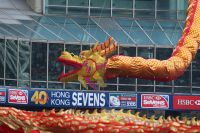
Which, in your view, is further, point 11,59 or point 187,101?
point 11,59

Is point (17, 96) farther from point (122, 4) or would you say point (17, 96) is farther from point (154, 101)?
point (122, 4)

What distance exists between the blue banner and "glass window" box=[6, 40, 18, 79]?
155 centimetres

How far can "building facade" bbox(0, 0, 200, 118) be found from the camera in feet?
108

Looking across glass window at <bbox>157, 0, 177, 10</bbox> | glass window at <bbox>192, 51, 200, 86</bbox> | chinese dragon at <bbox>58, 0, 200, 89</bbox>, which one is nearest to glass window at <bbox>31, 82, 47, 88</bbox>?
glass window at <bbox>157, 0, 177, 10</bbox>

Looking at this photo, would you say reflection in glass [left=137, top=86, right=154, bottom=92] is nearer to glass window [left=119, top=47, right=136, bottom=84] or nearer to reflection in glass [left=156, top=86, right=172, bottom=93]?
reflection in glass [left=156, top=86, right=172, bottom=93]

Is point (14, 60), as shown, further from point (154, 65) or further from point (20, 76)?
point (154, 65)

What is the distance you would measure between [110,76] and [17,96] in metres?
22.0

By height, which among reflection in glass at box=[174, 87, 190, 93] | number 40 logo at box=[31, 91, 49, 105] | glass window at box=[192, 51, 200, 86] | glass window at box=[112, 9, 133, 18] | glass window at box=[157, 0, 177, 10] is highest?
glass window at box=[157, 0, 177, 10]

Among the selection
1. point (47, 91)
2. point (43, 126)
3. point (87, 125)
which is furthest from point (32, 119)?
point (47, 91)

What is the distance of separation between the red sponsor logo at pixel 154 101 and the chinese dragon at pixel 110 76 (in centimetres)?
1967

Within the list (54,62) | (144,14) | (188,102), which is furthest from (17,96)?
(188,102)

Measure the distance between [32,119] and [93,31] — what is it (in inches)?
845

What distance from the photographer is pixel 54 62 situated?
3372 centimetres

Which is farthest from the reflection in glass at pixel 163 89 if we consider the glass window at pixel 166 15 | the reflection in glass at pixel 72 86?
the reflection in glass at pixel 72 86
